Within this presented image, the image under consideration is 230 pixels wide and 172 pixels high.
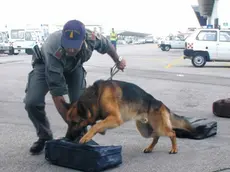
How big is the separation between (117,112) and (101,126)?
276 millimetres

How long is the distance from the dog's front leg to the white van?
16.4 m

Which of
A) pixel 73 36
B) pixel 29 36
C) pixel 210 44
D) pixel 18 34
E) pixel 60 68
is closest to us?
pixel 73 36

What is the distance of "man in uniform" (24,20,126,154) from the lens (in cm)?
452

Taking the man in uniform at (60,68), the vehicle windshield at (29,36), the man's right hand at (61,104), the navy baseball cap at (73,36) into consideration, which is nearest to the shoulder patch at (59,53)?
the man in uniform at (60,68)

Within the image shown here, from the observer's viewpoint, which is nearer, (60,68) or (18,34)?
(60,68)

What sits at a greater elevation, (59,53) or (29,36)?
(29,36)

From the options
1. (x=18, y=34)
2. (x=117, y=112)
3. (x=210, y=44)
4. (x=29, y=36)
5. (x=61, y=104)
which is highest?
(x=18, y=34)

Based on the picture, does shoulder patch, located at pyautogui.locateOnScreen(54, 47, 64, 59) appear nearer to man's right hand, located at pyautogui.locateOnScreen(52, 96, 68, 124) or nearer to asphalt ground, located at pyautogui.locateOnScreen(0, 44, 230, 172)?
man's right hand, located at pyautogui.locateOnScreen(52, 96, 68, 124)

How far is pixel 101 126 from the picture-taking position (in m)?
4.63

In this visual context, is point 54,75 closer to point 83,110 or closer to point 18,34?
point 83,110

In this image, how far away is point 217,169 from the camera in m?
4.88

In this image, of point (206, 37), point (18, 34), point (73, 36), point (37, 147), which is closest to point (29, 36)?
point (18, 34)

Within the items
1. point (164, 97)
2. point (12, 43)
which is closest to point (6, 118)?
point (164, 97)

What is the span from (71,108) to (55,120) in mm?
3211
